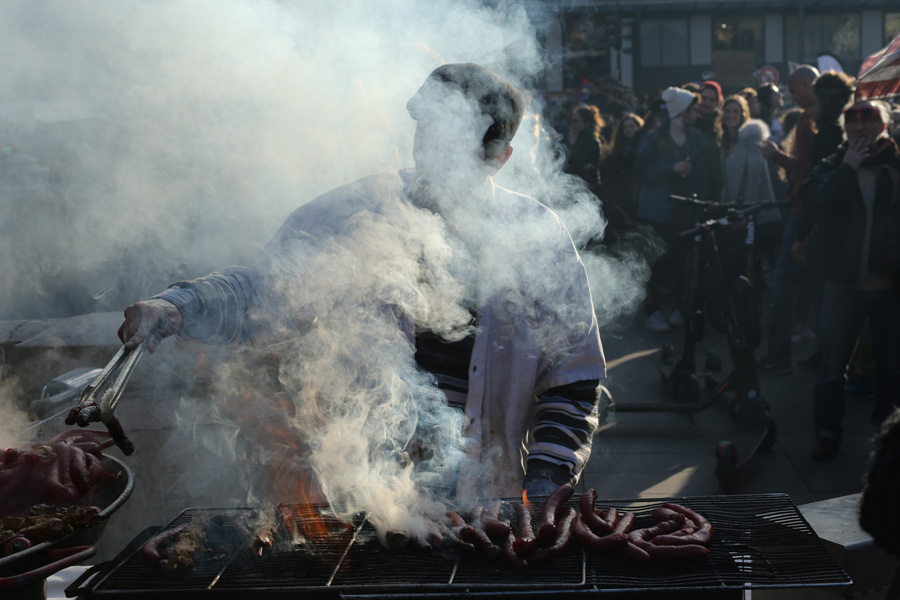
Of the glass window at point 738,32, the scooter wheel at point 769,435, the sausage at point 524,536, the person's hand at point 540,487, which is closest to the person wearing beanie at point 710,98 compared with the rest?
the scooter wheel at point 769,435

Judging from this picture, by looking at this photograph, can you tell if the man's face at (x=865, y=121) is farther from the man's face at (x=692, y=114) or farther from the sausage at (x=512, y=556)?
the sausage at (x=512, y=556)

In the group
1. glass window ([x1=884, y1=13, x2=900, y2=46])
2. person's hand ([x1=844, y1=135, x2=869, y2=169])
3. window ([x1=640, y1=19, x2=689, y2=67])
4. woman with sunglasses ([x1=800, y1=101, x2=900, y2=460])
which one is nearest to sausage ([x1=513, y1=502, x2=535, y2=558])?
woman with sunglasses ([x1=800, y1=101, x2=900, y2=460])

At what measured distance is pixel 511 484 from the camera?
2.88 metres

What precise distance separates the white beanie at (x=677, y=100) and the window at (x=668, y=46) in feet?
74.7

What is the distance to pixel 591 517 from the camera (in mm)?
2324

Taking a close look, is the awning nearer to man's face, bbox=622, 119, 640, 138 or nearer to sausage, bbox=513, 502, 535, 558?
man's face, bbox=622, 119, 640, 138

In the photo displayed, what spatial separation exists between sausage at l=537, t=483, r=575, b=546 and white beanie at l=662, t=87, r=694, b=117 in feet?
21.6

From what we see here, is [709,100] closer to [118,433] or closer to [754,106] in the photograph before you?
[754,106]

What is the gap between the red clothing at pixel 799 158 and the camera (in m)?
7.03

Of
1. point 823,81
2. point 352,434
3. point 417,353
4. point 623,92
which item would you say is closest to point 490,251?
point 417,353

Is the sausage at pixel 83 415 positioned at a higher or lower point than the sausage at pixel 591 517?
higher

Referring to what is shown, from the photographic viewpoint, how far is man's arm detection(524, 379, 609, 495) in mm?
2682

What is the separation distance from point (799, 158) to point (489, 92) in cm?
551

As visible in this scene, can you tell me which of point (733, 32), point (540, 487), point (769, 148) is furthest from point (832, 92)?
point (733, 32)
